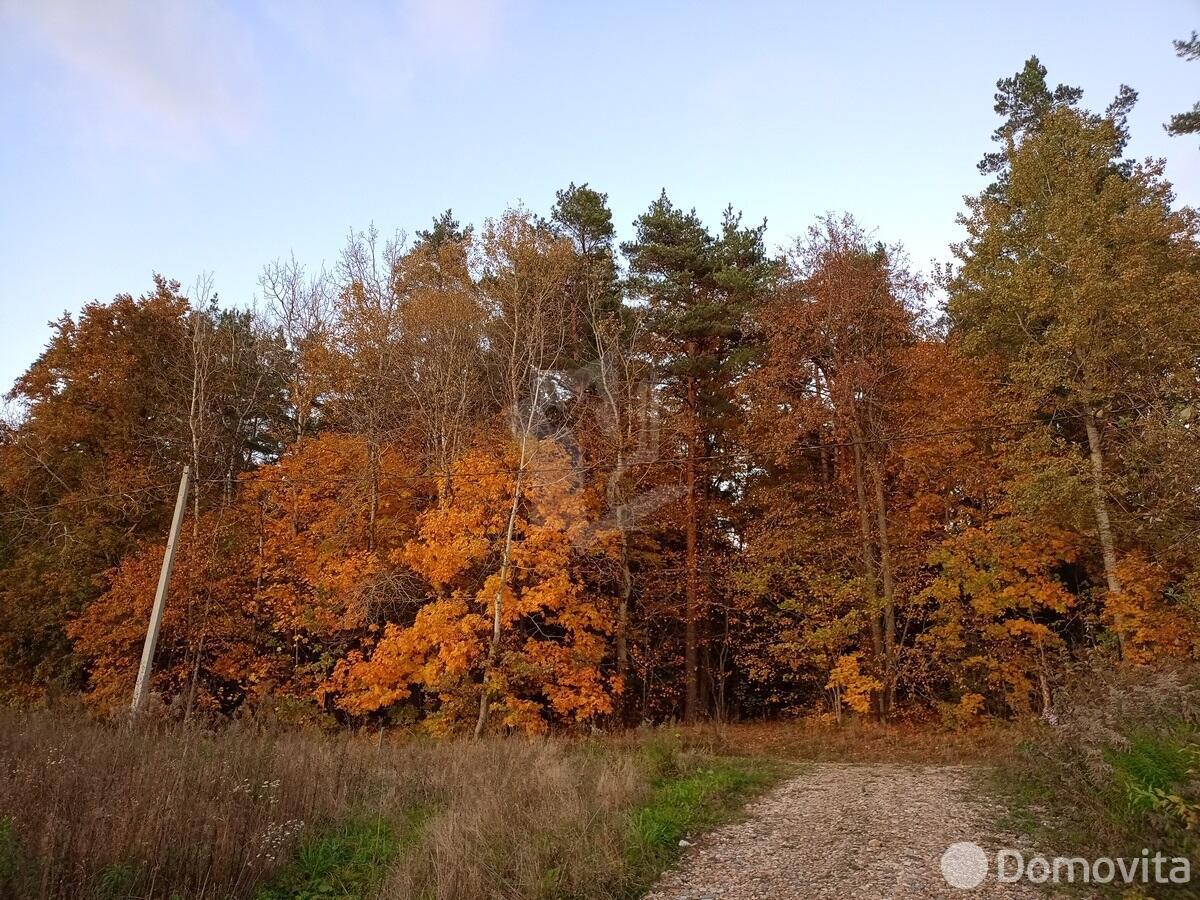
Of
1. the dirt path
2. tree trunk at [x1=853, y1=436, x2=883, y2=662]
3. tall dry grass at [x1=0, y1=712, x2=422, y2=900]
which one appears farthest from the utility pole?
tree trunk at [x1=853, y1=436, x2=883, y2=662]

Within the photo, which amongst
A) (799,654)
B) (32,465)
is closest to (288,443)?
(32,465)

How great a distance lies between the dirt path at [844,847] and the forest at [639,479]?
21.5 ft

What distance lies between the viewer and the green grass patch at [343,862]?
5777 millimetres

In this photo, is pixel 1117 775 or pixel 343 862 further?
pixel 343 862

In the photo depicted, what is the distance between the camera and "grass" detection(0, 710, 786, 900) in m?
5.21

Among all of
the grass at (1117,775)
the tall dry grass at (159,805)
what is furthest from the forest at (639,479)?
the tall dry grass at (159,805)

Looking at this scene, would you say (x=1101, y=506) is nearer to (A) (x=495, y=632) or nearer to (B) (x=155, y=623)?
(A) (x=495, y=632)

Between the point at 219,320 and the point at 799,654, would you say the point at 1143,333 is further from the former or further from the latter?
the point at 219,320

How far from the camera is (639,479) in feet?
60.8

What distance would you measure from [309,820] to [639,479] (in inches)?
496

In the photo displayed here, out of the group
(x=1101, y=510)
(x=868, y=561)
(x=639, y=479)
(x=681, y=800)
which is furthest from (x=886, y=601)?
(x=681, y=800)

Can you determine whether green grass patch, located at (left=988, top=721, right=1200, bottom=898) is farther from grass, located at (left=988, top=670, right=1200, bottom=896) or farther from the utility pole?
the utility pole

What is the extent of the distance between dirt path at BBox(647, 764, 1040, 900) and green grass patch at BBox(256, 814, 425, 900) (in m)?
2.63

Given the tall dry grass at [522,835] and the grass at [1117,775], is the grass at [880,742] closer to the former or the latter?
the grass at [1117,775]
